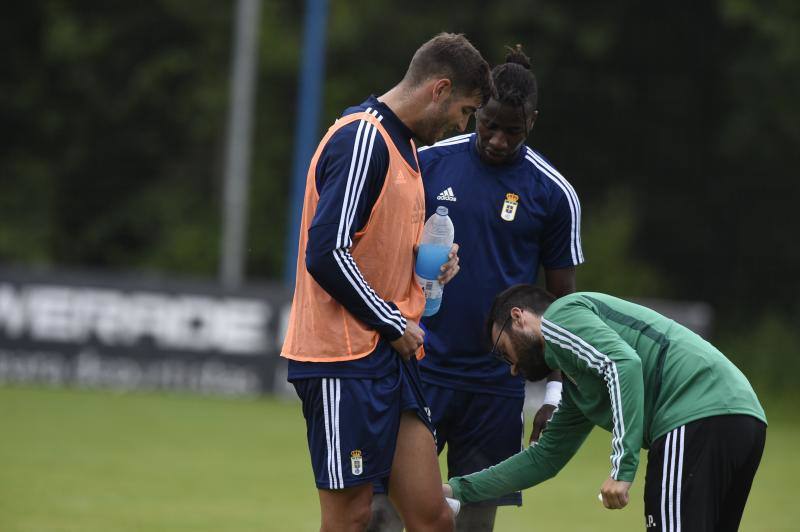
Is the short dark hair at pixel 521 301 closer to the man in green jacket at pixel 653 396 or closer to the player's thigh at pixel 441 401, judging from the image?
the man in green jacket at pixel 653 396

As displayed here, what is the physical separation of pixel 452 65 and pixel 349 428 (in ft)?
4.79

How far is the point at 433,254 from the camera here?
5465 millimetres

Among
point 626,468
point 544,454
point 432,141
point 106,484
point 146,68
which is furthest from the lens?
point 146,68

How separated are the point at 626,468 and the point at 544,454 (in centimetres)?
85

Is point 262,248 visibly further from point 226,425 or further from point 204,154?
point 226,425

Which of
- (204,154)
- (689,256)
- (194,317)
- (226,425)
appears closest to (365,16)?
→ (204,154)

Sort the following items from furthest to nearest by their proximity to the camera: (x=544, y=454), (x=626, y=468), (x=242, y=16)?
1. (x=242, y=16)
2. (x=544, y=454)
3. (x=626, y=468)

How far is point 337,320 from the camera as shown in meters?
5.26

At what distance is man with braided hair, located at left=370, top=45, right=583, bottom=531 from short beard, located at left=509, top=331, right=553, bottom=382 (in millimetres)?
792

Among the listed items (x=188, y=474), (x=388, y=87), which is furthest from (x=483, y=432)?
(x=388, y=87)

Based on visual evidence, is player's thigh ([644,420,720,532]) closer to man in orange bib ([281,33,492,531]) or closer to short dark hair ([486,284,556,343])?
short dark hair ([486,284,556,343])

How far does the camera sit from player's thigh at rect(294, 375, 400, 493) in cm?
522

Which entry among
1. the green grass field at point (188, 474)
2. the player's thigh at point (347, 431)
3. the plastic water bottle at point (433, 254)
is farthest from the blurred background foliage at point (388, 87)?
the player's thigh at point (347, 431)

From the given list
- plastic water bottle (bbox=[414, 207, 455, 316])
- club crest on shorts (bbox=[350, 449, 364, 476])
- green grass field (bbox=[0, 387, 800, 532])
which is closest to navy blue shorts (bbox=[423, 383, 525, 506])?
plastic water bottle (bbox=[414, 207, 455, 316])
